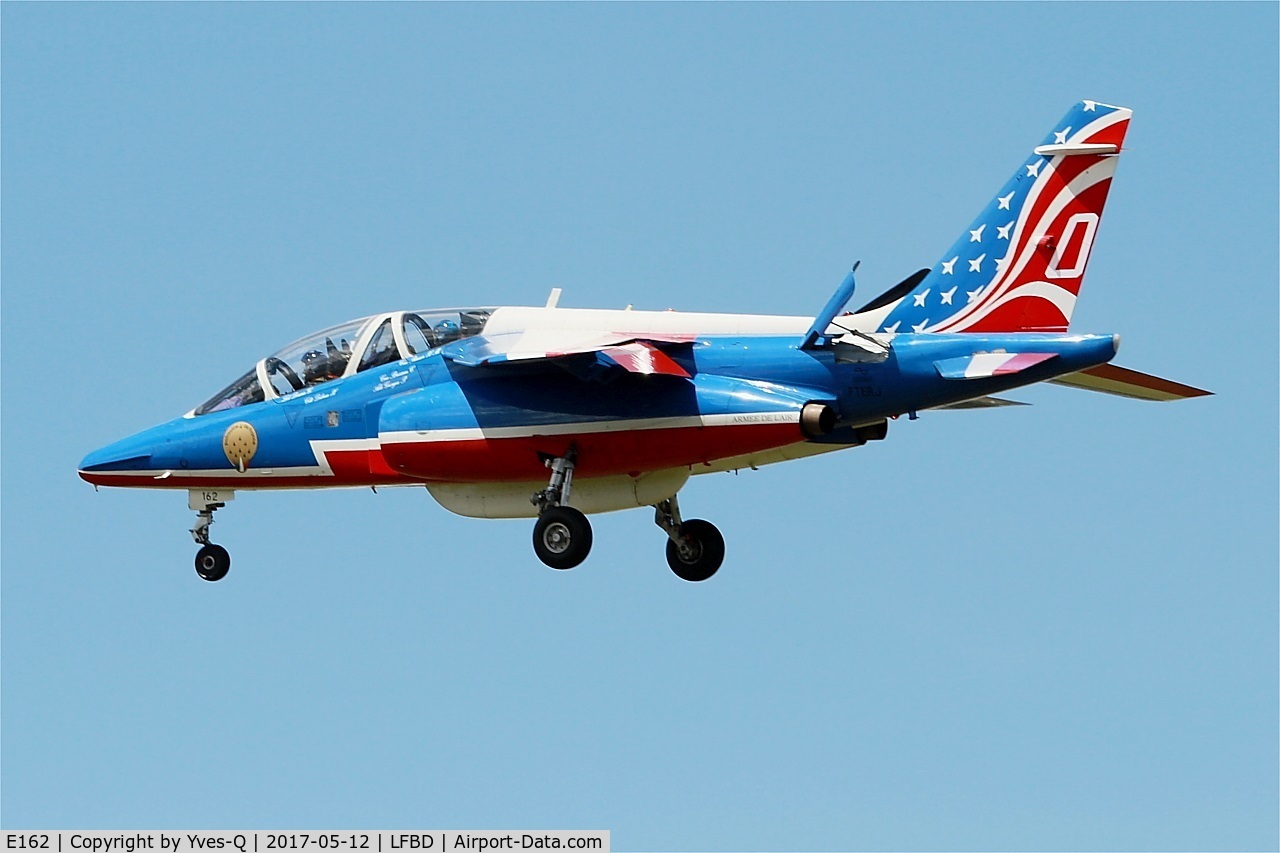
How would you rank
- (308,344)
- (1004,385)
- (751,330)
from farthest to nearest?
(308,344) < (751,330) < (1004,385)

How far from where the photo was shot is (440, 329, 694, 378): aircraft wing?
27.7m

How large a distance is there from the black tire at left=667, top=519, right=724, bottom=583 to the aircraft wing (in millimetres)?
3634

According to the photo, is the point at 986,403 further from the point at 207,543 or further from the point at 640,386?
the point at 207,543

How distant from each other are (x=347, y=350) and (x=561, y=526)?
4.36 metres

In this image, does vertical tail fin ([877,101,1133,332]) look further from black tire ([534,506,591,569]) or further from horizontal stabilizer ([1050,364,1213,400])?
black tire ([534,506,591,569])

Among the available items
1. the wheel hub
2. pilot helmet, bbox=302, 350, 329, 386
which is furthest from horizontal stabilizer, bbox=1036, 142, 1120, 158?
pilot helmet, bbox=302, 350, 329, 386

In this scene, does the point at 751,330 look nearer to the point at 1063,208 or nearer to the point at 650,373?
the point at 650,373

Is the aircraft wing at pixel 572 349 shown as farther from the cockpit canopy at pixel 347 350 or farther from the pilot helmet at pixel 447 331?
the cockpit canopy at pixel 347 350

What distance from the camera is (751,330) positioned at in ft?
94.5

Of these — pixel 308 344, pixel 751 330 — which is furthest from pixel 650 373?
pixel 308 344

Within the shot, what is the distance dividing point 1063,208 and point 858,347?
295 cm

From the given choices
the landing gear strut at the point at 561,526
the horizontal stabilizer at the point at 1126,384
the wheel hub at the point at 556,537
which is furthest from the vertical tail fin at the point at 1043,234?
the wheel hub at the point at 556,537

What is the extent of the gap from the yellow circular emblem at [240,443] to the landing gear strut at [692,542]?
5.61 metres

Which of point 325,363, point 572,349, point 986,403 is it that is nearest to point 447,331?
point 325,363
